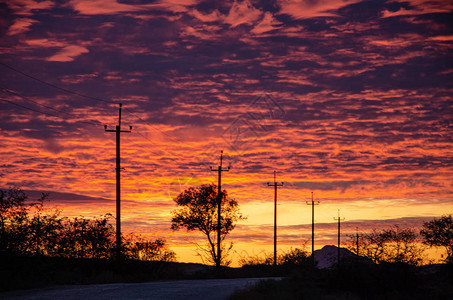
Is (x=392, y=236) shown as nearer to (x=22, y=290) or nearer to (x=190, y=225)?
(x=190, y=225)

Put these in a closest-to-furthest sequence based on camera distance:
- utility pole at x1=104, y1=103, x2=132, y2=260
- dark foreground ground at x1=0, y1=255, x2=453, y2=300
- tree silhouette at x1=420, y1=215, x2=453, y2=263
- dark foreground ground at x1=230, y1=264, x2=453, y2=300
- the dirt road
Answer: the dirt road → dark foreground ground at x1=0, y1=255, x2=453, y2=300 → dark foreground ground at x1=230, y1=264, x2=453, y2=300 → utility pole at x1=104, y1=103, x2=132, y2=260 → tree silhouette at x1=420, y1=215, x2=453, y2=263

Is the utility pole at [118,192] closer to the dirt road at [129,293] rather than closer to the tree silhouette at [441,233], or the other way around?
the dirt road at [129,293]

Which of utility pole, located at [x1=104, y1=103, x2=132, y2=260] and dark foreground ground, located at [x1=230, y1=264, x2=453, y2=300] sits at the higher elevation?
utility pole, located at [x1=104, y1=103, x2=132, y2=260]

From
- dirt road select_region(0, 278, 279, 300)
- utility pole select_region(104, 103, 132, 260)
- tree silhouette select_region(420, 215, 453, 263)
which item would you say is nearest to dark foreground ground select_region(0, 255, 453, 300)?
dirt road select_region(0, 278, 279, 300)

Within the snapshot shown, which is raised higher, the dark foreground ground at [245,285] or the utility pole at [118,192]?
the utility pole at [118,192]

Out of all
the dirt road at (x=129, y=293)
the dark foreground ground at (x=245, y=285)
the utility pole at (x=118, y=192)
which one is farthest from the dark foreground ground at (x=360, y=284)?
the utility pole at (x=118, y=192)

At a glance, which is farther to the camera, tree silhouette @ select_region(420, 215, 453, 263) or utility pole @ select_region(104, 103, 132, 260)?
tree silhouette @ select_region(420, 215, 453, 263)

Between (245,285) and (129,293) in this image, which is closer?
(129,293)

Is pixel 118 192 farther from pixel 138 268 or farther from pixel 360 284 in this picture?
pixel 360 284

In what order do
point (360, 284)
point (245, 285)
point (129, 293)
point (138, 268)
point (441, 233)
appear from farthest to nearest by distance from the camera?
point (441, 233), point (138, 268), point (360, 284), point (245, 285), point (129, 293)

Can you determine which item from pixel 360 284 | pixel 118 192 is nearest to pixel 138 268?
pixel 118 192

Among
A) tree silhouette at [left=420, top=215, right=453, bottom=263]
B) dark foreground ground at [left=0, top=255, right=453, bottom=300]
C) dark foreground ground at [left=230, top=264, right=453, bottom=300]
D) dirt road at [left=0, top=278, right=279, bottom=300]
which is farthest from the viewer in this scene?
tree silhouette at [left=420, top=215, right=453, bottom=263]

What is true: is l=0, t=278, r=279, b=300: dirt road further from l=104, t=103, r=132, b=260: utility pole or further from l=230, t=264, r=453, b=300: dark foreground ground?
l=104, t=103, r=132, b=260: utility pole

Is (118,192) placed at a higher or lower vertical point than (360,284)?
higher
